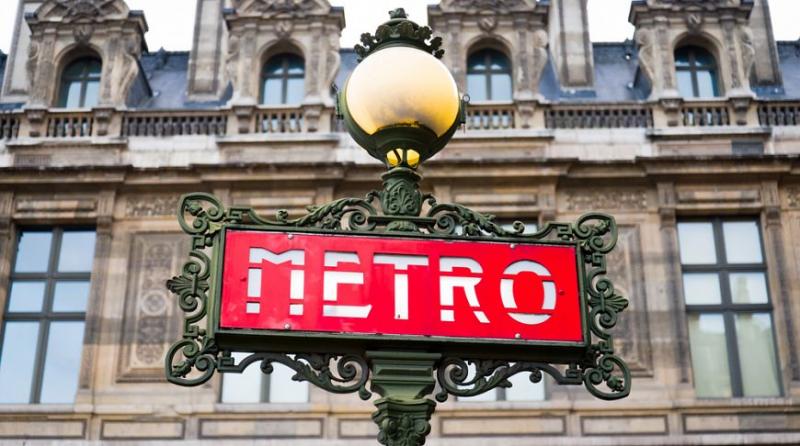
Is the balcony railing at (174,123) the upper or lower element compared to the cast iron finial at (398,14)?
upper

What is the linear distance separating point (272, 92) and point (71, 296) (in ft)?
15.4

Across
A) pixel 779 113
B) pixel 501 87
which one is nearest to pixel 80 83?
pixel 501 87

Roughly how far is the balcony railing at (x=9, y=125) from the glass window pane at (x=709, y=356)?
1102 cm

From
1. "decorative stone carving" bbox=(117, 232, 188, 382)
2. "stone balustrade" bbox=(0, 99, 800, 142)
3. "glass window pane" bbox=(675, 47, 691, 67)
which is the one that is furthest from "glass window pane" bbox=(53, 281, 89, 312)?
"glass window pane" bbox=(675, 47, 691, 67)

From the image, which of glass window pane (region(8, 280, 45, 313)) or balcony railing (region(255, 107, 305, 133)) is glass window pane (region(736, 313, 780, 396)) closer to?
balcony railing (region(255, 107, 305, 133))

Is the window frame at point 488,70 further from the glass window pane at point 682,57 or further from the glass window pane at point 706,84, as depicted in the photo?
the glass window pane at point 706,84

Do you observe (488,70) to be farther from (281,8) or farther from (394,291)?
(394,291)

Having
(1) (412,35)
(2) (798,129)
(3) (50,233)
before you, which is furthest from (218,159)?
(1) (412,35)

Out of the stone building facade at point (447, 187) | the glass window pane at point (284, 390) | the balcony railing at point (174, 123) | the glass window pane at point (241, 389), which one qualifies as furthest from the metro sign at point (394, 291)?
the balcony railing at point (174, 123)

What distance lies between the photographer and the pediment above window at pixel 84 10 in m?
18.9

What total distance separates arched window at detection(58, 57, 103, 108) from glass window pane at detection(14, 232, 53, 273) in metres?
2.53

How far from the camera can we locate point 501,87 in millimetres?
18453

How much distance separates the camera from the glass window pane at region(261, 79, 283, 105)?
18.4m

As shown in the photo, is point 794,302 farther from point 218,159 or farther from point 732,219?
point 218,159
